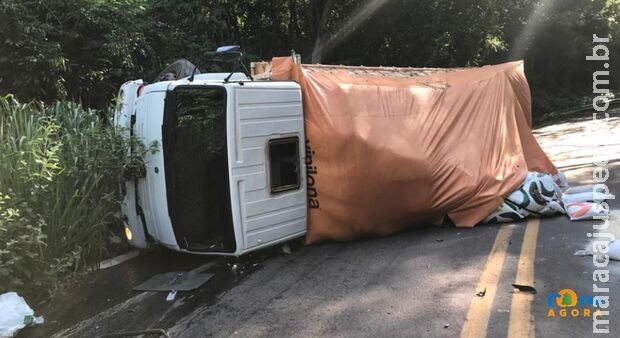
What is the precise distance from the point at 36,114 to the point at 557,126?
18339 mm

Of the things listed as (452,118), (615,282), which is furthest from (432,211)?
(615,282)

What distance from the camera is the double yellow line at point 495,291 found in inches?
149

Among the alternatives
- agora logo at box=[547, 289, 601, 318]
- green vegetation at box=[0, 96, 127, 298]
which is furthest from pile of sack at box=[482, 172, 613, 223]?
green vegetation at box=[0, 96, 127, 298]

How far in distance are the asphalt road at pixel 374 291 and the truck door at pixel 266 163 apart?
40 centimetres

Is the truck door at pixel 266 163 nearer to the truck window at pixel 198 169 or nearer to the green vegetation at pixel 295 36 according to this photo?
the truck window at pixel 198 169

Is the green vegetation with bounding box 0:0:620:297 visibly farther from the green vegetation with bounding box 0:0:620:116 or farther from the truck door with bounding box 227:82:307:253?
the truck door with bounding box 227:82:307:253

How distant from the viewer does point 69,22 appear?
9.91 metres

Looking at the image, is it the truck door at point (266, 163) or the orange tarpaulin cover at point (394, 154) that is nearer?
the truck door at point (266, 163)

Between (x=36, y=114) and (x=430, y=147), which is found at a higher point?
(x=36, y=114)

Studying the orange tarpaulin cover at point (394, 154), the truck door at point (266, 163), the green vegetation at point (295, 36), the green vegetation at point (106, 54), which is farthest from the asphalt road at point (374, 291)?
the green vegetation at point (295, 36)

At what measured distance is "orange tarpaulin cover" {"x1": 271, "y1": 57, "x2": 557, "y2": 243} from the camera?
20.2 feet

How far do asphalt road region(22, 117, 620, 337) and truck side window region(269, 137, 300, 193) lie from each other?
775 millimetres

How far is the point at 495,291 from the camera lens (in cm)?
446

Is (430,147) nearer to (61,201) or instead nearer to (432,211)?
(432,211)
